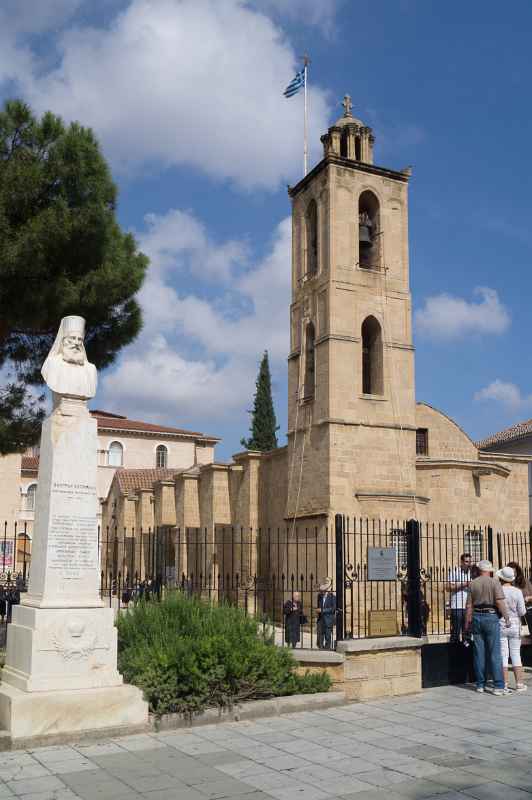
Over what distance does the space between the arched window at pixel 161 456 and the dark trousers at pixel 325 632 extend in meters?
45.1

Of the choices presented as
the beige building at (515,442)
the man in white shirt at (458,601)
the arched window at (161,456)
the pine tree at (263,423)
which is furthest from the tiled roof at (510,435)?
the man in white shirt at (458,601)

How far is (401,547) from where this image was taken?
24172 millimetres

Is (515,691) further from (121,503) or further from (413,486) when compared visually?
(121,503)

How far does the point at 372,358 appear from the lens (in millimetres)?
27016

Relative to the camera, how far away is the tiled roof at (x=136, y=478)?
4294cm

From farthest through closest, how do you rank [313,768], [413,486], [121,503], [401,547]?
1. [121,503]
2. [413,486]
3. [401,547]
4. [313,768]

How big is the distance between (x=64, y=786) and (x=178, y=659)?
2534mm

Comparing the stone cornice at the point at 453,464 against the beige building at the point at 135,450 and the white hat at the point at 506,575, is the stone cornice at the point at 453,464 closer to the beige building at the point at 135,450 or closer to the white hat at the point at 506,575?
the white hat at the point at 506,575

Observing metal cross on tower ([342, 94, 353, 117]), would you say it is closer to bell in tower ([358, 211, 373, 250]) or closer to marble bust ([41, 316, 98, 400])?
bell in tower ([358, 211, 373, 250])

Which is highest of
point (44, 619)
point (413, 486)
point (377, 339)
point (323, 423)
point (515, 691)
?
point (377, 339)

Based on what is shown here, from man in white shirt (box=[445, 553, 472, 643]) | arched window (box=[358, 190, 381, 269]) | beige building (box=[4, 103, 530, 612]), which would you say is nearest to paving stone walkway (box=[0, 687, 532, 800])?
man in white shirt (box=[445, 553, 472, 643])

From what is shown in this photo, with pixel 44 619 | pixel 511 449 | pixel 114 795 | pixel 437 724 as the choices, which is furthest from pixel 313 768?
pixel 511 449

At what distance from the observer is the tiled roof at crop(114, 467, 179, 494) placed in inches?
1690

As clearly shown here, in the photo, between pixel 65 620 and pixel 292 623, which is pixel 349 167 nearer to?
pixel 292 623
